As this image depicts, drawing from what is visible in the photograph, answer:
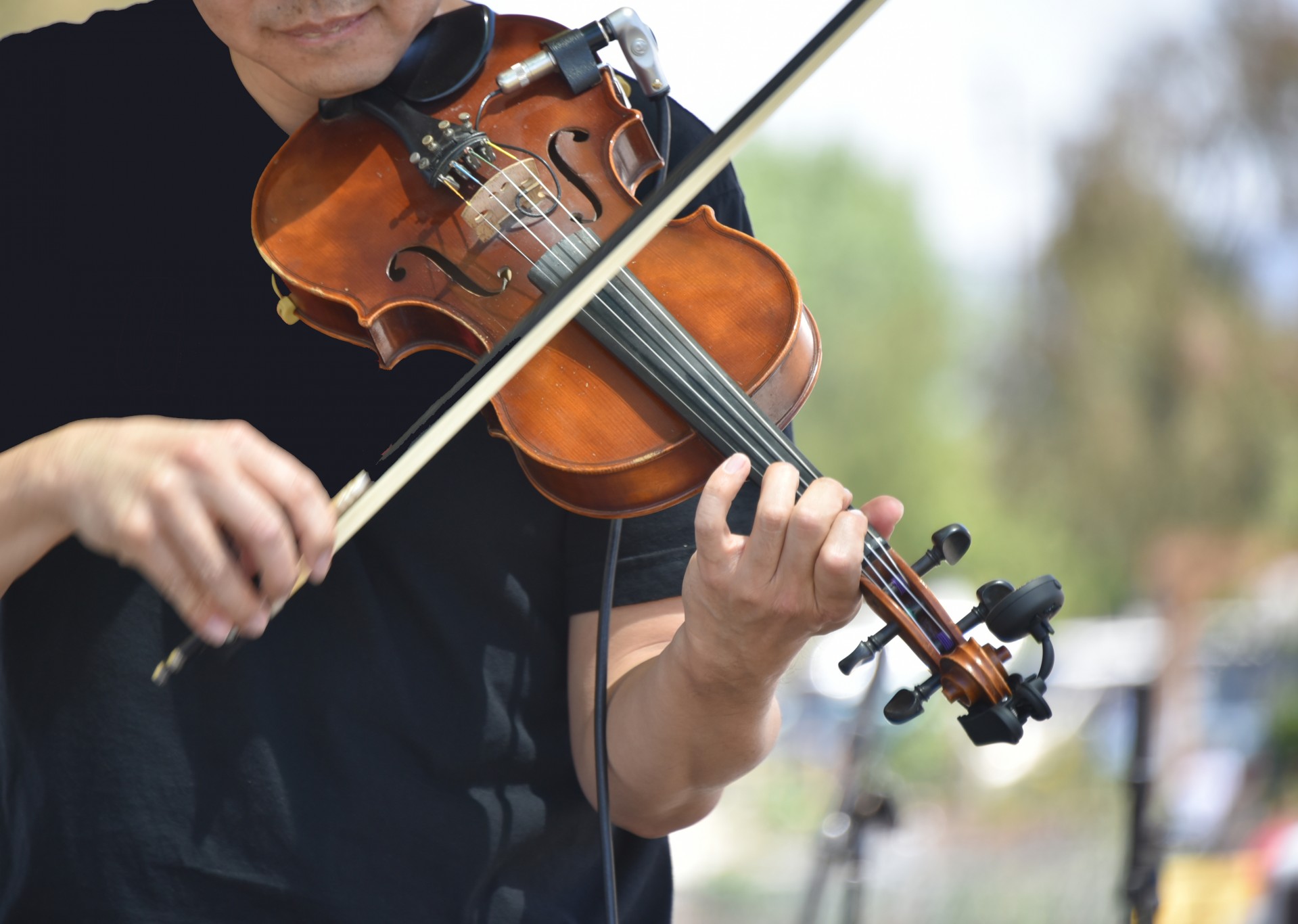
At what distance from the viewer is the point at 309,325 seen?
0.92 meters

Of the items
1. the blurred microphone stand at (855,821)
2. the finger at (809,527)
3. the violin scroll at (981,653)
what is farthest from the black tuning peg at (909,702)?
the blurred microphone stand at (855,821)

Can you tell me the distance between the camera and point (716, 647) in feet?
2.61

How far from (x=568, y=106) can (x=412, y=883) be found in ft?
1.92

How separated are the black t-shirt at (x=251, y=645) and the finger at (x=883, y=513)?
18 cm

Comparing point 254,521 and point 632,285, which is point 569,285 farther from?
point 254,521

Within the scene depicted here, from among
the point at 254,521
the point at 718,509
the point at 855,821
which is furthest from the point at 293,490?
the point at 855,821

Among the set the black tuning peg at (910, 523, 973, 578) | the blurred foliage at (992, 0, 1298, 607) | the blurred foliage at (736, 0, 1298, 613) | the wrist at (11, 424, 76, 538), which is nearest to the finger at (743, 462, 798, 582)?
the black tuning peg at (910, 523, 973, 578)

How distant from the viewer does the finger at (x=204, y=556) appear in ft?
1.88

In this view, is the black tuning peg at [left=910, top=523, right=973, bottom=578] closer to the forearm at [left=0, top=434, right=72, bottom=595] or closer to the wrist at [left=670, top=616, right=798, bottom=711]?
the wrist at [left=670, top=616, right=798, bottom=711]

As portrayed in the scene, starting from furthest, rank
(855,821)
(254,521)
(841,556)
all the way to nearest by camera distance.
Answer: (855,821) < (841,556) < (254,521)

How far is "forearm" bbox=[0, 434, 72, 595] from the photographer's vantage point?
62 centimetres

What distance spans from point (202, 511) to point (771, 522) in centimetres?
32

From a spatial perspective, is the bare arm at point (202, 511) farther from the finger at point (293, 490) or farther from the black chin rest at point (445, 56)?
the black chin rest at point (445, 56)

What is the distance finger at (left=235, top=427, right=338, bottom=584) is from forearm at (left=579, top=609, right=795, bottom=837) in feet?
0.98
